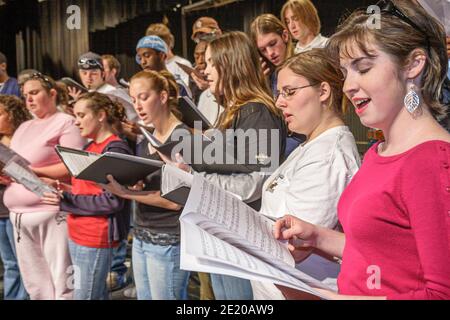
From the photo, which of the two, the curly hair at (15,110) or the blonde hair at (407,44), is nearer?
the blonde hair at (407,44)

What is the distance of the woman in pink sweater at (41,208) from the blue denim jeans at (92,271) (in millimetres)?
65

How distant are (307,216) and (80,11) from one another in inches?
42.6

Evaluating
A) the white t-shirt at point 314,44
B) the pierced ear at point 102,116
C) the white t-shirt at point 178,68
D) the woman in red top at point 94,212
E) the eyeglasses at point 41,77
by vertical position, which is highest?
the white t-shirt at point 314,44

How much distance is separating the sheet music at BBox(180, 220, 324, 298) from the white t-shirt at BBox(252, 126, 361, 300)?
508 millimetres

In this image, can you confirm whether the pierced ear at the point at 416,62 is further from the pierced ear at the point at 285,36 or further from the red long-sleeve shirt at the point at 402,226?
the pierced ear at the point at 285,36

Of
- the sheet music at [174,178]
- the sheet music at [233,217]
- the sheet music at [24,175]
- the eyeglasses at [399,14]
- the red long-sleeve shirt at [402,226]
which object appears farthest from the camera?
the sheet music at [24,175]

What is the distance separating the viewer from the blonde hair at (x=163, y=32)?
203cm

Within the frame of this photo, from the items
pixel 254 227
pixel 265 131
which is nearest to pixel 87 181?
pixel 265 131

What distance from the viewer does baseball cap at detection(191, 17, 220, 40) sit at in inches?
77.4

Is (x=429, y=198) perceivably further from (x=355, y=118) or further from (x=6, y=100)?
(x=6, y=100)

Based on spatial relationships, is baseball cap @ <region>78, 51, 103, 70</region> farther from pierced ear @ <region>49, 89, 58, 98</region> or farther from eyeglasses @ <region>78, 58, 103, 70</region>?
pierced ear @ <region>49, 89, 58, 98</region>

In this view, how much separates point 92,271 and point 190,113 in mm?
678

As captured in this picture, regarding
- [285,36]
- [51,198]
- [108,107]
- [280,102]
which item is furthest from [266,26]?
[51,198]

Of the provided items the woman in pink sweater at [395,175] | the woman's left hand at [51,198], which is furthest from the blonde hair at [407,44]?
the woman's left hand at [51,198]
